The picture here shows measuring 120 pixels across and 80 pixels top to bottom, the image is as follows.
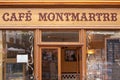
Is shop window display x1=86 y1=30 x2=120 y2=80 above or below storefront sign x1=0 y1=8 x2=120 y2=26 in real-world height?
below

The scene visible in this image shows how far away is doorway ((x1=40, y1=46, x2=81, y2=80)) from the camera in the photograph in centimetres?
1322

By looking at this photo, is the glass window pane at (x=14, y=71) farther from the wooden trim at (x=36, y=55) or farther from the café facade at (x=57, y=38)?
the wooden trim at (x=36, y=55)

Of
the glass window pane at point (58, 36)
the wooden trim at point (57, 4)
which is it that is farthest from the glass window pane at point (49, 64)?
the wooden trim at point (57, 4)

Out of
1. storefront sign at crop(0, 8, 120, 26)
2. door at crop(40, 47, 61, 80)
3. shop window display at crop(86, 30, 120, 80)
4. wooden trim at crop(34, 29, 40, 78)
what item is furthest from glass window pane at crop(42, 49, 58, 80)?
shop window display at crop(86, 30, 120, 80)

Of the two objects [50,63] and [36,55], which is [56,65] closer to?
[50,63]

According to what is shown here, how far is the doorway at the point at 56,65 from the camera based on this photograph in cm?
1322

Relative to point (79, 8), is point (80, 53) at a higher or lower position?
lower

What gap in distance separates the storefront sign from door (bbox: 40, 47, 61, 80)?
2.69 feet

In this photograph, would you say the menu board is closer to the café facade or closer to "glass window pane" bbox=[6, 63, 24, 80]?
the café facade

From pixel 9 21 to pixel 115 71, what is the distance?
→ 355cm

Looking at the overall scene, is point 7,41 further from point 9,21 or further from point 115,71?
point 115,71

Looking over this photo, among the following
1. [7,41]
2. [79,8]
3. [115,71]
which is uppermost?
[79,8]

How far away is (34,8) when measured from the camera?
13242mm

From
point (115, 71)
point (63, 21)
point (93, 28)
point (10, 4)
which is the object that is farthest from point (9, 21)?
point (115, 71)
